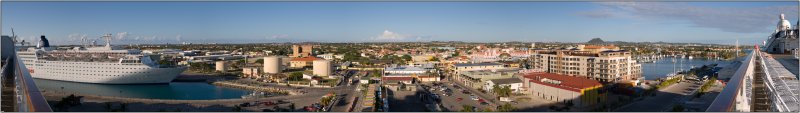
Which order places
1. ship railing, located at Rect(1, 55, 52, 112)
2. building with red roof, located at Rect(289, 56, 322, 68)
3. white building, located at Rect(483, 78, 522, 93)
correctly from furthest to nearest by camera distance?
1. building with red roof, located at Rect(289, 56, 322, 68)
2. white building, located at Rect(483, 78, 522, 93)
3. ship railing, located at Rect(1, 55, 52, 112)

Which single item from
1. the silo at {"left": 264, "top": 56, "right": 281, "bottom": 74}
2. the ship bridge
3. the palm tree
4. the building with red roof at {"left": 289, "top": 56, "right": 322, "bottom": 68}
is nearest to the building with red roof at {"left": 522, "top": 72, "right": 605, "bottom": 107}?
the palm tree

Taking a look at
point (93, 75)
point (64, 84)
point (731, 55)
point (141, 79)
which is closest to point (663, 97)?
point (141, 79)

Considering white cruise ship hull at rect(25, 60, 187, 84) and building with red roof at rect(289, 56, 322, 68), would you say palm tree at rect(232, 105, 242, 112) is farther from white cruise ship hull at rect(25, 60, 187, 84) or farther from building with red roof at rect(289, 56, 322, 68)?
building with red roof at rect(289, 56, 322, 68)

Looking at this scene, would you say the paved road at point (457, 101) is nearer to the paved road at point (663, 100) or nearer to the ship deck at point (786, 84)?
the paved road at point (663, 100)

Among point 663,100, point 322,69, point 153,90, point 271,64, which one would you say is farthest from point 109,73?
point 663,100

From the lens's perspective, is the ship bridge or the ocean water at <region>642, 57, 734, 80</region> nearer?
the ship bridge

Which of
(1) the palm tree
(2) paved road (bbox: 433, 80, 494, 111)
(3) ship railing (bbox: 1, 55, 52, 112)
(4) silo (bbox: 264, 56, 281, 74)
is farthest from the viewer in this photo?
(4) silo (bbox: 264, 56, 281, 74)
